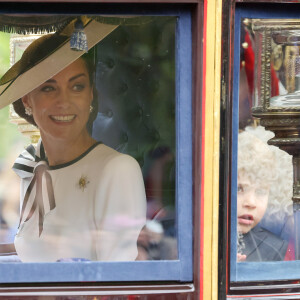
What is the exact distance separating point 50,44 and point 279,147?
866 millimetres

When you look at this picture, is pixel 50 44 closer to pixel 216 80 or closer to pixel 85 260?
pixel 216 80

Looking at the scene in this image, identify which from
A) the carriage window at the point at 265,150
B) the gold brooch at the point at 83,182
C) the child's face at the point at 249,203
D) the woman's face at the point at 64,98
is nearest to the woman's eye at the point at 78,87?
the woman's face at the point at 64,98

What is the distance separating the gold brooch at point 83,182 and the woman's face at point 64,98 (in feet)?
0.62

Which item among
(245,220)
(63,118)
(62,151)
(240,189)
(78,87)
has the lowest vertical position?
(245,220)

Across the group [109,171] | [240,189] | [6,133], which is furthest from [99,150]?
[240,189]

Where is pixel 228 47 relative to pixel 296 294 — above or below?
above

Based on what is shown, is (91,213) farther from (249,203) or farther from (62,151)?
(249,203)

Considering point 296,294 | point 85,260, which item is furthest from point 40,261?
point 296,294

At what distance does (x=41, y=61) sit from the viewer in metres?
2.16

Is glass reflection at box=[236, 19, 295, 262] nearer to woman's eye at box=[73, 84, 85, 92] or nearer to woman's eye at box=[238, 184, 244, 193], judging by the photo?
woman's eye at box=[238, 184, 244, 193]

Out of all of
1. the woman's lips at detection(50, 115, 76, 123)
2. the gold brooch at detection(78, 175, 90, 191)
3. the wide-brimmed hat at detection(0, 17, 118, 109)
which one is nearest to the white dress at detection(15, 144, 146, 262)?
the gold brooch at detection(78, 175, 90, 191)

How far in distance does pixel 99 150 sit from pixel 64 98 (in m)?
0.21

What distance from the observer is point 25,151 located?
85.6 inches

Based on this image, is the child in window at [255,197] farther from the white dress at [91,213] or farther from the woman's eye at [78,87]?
the woman's eye at [78,87]
